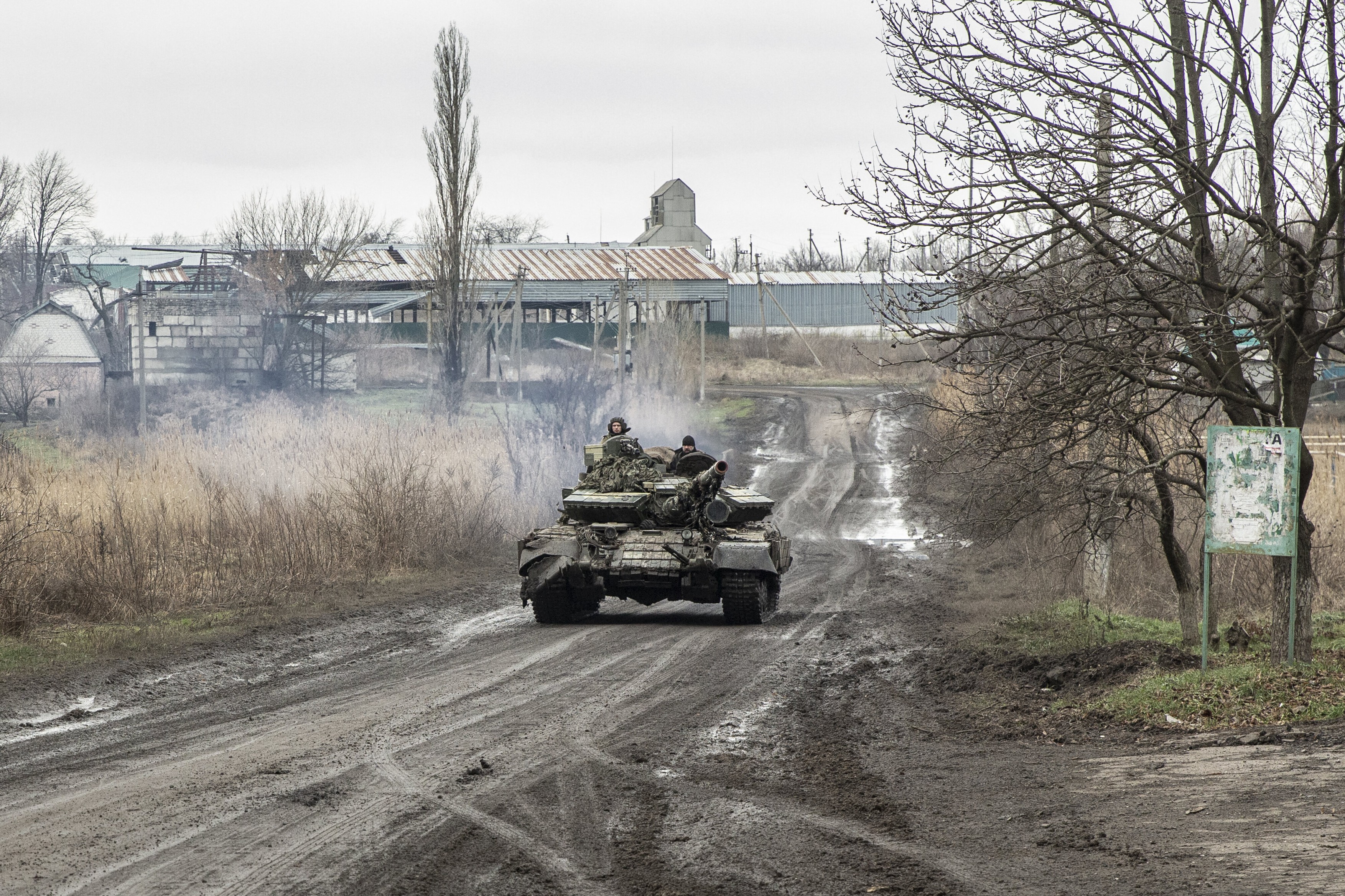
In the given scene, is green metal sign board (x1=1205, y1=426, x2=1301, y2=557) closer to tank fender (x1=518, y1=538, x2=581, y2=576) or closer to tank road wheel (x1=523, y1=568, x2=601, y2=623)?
tank fender (x1=518, y1=538, x2=581, y2=576)

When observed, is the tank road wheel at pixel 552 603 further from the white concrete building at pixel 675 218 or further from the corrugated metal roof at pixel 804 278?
the white concrete building at pixel 675 218

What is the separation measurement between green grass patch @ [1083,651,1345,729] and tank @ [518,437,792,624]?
5205 mm

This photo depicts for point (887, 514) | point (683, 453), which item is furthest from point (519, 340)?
point (683, 453)

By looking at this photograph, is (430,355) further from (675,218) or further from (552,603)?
(675,218)

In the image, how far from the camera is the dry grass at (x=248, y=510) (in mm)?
14273

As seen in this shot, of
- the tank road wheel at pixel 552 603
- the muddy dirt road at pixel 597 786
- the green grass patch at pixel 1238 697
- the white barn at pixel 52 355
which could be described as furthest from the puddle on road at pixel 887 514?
the white barn at pixel 52 355

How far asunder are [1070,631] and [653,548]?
4441mm

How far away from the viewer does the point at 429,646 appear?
1321 centimetres

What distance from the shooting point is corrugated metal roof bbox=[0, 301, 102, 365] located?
41.1m

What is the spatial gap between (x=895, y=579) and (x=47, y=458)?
1656 centimetres

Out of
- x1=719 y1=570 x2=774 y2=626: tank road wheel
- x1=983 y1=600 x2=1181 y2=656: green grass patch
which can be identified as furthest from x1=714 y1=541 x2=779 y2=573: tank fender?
x1=983 y1=600 x2=1181 y2=656: green grass patch

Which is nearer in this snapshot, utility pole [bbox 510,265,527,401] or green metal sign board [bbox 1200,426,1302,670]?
green metal sign board [bbox 1200,426,1302,670]

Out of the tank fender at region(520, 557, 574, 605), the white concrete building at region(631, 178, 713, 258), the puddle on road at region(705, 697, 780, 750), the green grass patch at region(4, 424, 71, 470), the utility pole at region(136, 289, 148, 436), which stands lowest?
the puddle on road at region(705, 697, 780, 750)

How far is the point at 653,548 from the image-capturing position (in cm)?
1481
